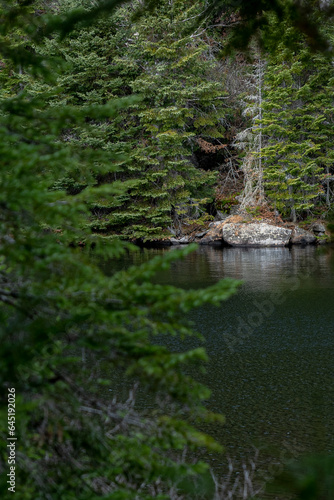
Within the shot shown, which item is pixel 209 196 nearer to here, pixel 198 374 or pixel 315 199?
pixel 315 199

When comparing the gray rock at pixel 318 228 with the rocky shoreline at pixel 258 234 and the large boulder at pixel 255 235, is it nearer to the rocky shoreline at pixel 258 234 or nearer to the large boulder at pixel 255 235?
the rocky shoreline at pixel 258 234

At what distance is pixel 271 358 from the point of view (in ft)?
29.9

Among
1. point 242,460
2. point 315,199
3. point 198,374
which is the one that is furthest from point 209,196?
point 242,460

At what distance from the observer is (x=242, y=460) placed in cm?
578

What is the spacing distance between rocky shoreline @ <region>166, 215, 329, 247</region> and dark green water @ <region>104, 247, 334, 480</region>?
5.71 m

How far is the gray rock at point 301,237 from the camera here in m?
22.9

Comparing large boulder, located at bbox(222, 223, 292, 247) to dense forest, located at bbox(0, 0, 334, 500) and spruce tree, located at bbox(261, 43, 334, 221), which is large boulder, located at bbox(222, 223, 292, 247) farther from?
dense forest, located at bbox(0, 0, 334, 500)

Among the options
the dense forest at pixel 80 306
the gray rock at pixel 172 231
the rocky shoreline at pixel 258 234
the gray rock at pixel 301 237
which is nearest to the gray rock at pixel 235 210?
the rocky shoreline at pixel 258 234

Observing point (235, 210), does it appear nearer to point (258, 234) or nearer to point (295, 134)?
point (258, 234)

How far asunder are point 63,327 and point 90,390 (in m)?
0.49

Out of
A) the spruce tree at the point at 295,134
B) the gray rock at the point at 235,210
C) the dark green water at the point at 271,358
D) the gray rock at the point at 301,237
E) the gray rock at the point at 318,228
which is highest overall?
the spruce tree at the point at 295,134

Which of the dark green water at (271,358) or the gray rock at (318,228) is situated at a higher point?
the gray rock at (318,228)

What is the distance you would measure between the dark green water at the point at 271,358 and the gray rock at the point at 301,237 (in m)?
5.79

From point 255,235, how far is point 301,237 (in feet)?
6.67
